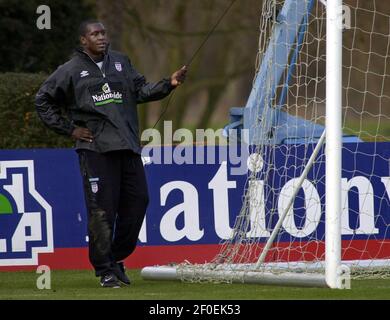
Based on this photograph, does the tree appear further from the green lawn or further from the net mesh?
the green lawn

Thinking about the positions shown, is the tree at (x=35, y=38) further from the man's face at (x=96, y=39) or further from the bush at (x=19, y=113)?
the man's face at (x=96, y=39)

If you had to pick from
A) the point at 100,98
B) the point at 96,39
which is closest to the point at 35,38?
the point at 96,39

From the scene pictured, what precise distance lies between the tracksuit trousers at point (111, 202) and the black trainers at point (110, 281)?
4 cm

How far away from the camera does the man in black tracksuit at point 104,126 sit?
991 cm

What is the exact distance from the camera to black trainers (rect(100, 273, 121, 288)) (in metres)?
9.96

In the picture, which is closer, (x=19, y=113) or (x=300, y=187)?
(x=300, y=187)

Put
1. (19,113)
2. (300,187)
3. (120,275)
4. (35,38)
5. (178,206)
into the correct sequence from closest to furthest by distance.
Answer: (120,275) → (300,187) → (178,206) → (19,113) → (35,38)

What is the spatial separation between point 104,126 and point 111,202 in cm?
63

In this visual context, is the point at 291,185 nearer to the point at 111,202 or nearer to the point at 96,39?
the point at 111,202

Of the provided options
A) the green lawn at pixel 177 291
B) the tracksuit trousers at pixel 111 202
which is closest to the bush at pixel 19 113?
the green lawn at pixel 177 291

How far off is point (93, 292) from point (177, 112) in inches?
708

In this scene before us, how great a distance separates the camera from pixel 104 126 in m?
9.91

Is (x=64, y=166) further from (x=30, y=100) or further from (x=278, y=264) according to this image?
(x=278, y=264)

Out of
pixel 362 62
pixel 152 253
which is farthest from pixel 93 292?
pixel 362 62
